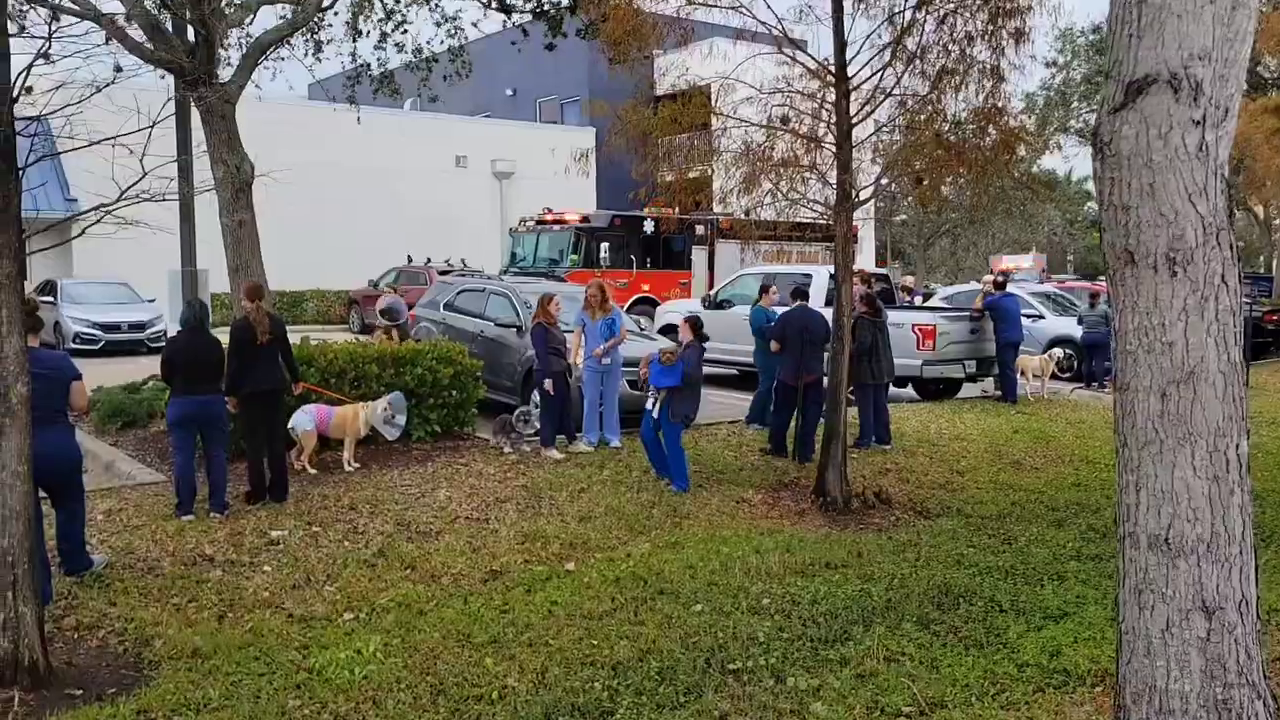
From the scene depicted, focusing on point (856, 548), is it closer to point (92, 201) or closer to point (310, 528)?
point (310, 528)

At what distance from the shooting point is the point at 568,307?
11.9 m

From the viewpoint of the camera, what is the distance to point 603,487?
317 inches

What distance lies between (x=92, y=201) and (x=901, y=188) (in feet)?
65.9

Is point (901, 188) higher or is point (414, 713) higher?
point (901, 188)

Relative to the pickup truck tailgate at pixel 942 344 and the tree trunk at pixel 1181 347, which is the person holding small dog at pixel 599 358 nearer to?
the pickup truck tailgate at pixel 942 344

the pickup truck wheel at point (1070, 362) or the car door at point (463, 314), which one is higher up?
the car door at point (463, 314)

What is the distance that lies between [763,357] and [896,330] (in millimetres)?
3198

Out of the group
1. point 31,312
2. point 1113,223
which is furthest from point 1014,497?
point 31,312

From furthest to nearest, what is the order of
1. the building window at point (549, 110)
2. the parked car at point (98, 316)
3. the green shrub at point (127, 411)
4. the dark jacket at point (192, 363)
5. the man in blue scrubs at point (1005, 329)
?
the building window at point (549, 110), the parked car at point (98, 316), the man in blue scrubs at point (1005, 329), the green shrub at point (127, 411), the dark jacket at point (192, 363)

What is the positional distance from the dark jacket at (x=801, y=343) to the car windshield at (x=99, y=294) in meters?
15.0

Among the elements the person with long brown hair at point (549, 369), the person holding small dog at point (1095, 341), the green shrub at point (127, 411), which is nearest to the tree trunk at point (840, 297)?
the person with long brown hair at point (549, 369)

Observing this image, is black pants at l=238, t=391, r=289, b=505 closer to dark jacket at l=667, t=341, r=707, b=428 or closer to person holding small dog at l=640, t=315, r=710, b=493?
person holding small dog at l=640, t=315, r=710, b=493

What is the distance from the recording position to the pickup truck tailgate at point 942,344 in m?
12.7

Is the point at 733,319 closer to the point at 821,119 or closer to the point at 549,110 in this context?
the point at 821,119
